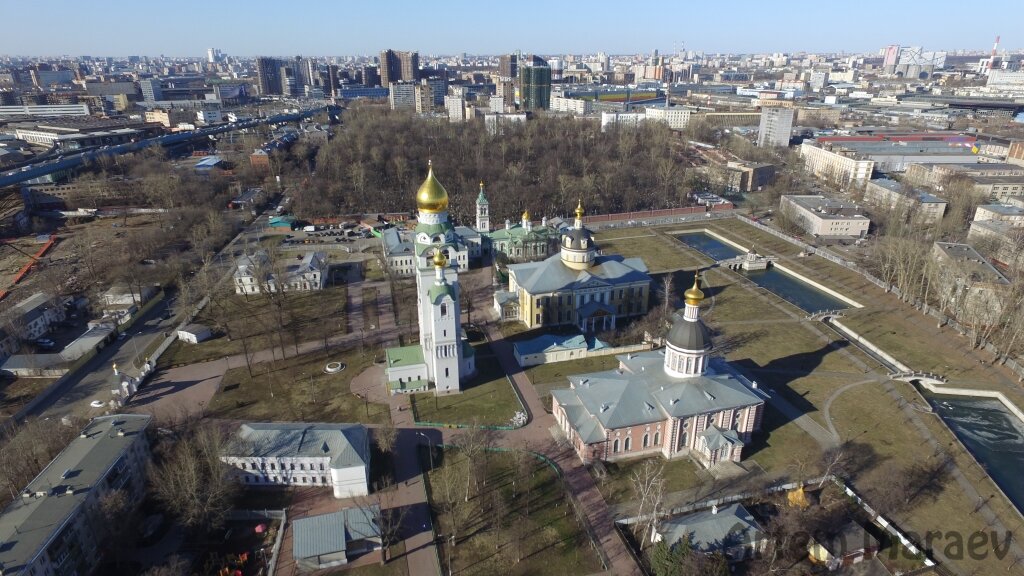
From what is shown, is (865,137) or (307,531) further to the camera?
(865,137)

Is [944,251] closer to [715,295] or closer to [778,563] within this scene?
[715,295]

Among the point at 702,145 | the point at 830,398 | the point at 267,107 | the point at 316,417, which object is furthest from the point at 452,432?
the point at 267,107

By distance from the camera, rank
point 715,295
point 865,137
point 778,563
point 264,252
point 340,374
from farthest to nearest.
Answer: point 865,137
point 264,252
point 715,295
point 340,374
point 778,563

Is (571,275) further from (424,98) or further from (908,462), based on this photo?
(424,98)

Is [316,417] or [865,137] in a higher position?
[865,137]

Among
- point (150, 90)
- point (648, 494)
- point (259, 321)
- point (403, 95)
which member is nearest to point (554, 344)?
point (648, 494)

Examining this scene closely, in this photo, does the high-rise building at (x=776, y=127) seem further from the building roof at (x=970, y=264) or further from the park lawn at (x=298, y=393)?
the park lawn at (x=298, y=393)

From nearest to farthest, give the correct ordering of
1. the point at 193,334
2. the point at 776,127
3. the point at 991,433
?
the point at 991,433, the point at 193,334, the point at 776,127
